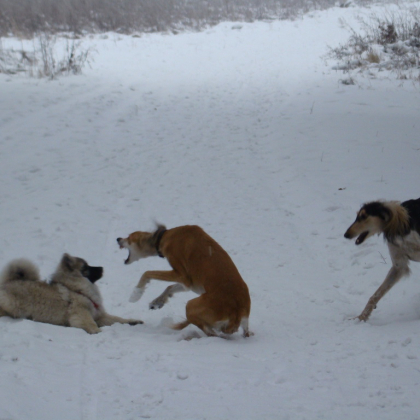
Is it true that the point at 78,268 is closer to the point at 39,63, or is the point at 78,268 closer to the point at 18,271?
the point at 18,271

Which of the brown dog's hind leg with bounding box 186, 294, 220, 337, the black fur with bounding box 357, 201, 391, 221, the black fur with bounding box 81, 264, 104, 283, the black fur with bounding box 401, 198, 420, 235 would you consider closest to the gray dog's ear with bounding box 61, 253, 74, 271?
the black fur with bounding box 81, 264, 104, 283

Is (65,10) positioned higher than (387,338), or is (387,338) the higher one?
(65,10)

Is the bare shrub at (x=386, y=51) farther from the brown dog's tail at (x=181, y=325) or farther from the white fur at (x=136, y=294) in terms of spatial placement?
the brown dog's tail at (x=181, y=325)

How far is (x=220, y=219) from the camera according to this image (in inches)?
315

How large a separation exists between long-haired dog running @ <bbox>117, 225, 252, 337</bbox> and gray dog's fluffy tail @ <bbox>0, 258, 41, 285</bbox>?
136 centimetres

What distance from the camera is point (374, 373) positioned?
11.1 feet

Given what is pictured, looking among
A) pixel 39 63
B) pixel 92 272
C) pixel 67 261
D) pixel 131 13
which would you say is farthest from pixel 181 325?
pixel 131 13

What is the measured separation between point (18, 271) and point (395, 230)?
170 inches

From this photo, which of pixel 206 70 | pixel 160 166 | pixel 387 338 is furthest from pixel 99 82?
pixel 387 338

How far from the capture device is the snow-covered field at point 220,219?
3.16 metres

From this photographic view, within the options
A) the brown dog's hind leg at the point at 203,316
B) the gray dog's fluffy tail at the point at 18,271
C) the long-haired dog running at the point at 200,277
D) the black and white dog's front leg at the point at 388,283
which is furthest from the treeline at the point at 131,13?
the black and white dog's front leg at the point at 388,283

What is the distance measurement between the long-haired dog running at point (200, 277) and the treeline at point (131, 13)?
18128 mm

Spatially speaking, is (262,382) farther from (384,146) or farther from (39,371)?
(384,146)

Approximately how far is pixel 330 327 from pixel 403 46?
15.9m
